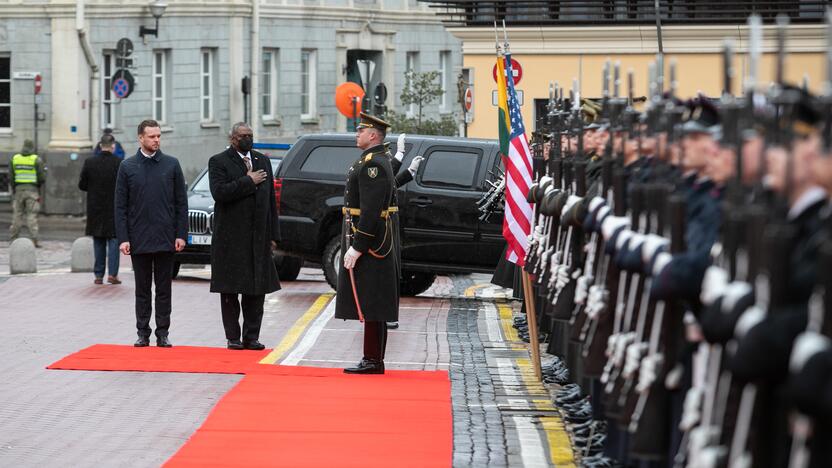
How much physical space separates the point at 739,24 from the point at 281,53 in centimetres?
2334

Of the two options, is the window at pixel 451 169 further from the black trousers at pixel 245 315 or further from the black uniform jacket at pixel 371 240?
the black uniform jacket at pixel 371 240

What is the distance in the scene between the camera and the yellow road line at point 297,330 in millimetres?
13568

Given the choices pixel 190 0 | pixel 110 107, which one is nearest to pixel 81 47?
pixel 110 107

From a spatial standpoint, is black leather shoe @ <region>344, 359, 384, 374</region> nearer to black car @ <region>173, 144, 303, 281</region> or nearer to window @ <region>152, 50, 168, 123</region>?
black car @ <region>173, 144, 303, 281</region>

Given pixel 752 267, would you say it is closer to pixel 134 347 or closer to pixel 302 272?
pixel 134 347

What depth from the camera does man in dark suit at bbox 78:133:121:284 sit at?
2052cm

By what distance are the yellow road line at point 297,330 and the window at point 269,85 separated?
1180 inches

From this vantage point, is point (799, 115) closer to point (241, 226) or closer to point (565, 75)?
point (241, 226)

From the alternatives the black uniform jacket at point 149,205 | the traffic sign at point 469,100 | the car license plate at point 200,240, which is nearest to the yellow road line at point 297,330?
the black uniform jacket at point 149,205

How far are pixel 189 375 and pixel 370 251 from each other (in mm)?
1539

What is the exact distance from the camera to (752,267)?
5.43 metres

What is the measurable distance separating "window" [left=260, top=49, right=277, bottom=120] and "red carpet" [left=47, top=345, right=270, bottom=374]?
35572 mm

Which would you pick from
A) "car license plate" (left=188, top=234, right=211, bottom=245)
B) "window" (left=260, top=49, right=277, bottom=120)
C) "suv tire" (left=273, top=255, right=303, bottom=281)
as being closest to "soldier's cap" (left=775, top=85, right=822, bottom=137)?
"car license plate" (left=188, top=234, right=211, bottom=245)

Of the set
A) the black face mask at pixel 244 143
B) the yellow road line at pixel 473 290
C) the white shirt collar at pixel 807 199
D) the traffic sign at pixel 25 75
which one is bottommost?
the yellow road line at pixel 473 290
